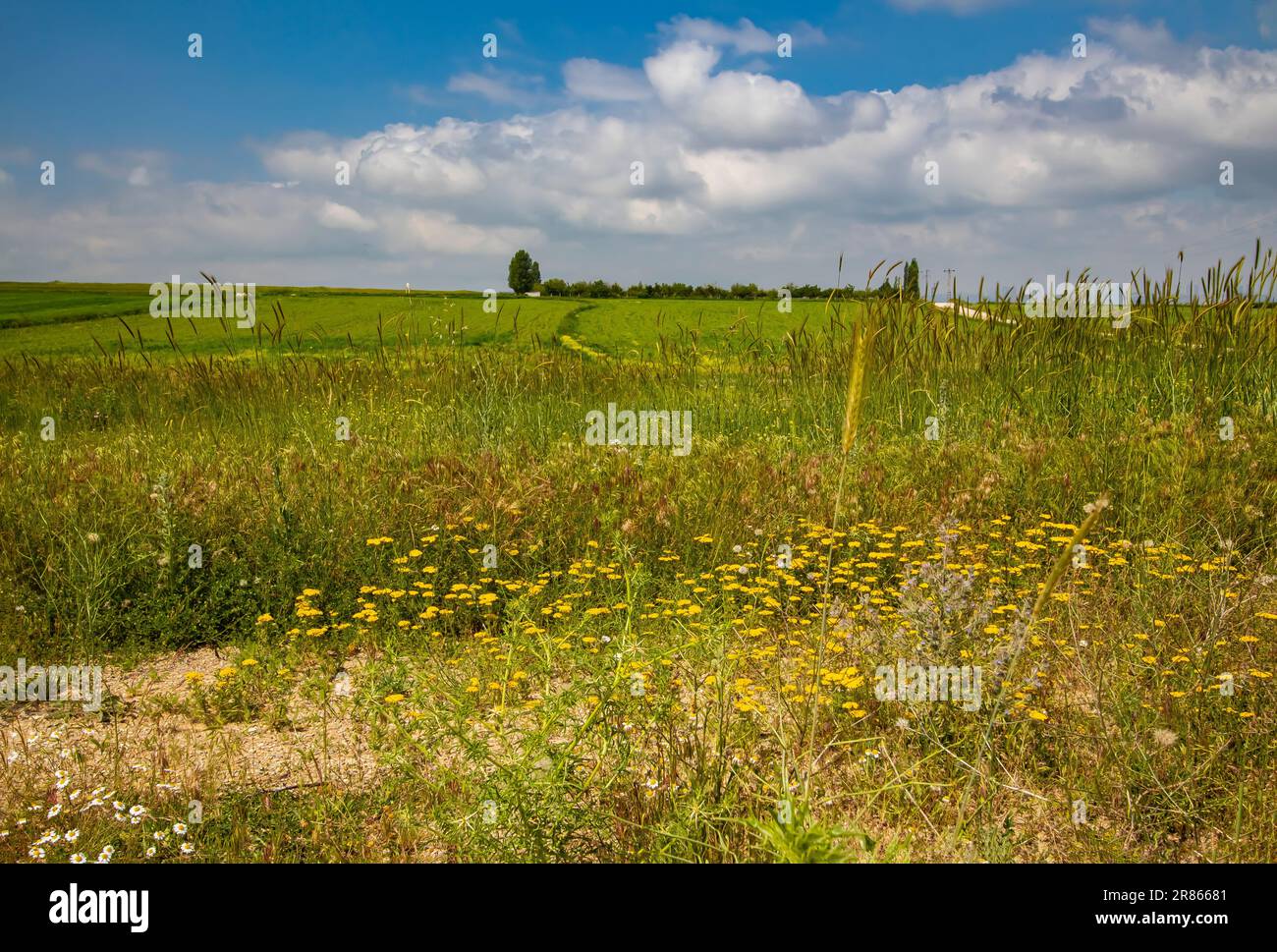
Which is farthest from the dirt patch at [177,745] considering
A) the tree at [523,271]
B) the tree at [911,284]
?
the tree at [523,271]

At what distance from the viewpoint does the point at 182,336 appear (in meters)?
24.5

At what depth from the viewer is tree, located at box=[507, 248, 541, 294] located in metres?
65.1

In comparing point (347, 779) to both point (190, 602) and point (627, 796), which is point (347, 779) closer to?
point (627, 796)

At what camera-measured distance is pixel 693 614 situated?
12.4 ft

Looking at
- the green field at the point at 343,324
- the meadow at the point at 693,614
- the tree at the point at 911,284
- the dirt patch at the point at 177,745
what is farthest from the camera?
the green field at the point at 343,324

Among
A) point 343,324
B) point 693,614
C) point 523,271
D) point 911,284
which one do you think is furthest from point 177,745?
point 523,271

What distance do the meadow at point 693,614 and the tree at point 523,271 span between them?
59.0m

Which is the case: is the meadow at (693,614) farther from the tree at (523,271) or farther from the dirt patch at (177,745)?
the tree at (523,271)

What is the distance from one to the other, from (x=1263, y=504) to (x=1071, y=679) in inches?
101

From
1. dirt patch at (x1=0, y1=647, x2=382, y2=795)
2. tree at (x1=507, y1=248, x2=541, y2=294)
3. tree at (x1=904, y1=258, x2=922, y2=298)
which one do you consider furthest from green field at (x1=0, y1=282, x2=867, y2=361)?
tree at (x1=507, y1=248, x2=541, y2=294)

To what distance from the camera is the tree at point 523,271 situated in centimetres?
6506

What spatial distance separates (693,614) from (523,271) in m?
65.1

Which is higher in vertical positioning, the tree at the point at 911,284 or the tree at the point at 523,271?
the tree at the point at 523,271

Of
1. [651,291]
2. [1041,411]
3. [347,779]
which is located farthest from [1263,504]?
[651,291]
